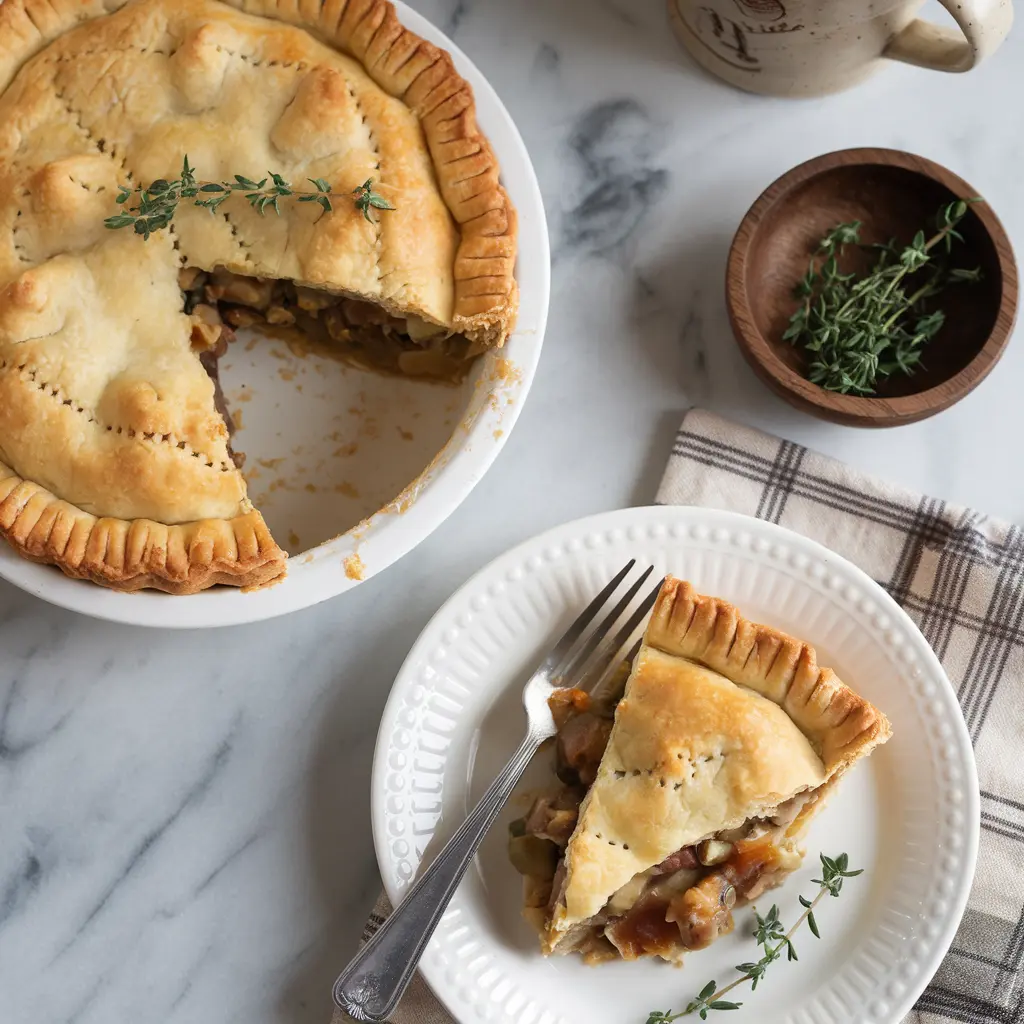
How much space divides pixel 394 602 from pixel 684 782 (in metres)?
0.70

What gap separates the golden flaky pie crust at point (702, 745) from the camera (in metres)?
2.08

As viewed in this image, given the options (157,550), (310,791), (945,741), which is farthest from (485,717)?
(945,741)

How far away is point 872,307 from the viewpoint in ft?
7.67

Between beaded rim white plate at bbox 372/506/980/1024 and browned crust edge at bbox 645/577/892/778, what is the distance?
0.35ft

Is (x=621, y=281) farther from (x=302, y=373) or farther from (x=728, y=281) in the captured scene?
(x=302, y=373)

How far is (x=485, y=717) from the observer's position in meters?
2.30

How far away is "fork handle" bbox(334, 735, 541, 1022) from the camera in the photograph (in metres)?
2.12

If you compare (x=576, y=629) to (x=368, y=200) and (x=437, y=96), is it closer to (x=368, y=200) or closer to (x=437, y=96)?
(x=368, y=200)

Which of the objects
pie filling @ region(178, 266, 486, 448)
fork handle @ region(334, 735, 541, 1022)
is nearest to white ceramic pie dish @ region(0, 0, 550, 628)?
pie filling @ region(178, 266, 486, 448)

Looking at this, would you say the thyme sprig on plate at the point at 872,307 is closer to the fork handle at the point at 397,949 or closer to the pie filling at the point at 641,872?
the pie filling at the point at 641,872

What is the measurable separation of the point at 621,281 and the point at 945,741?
3.65ft

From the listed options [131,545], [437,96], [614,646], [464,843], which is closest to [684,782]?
[614,646]

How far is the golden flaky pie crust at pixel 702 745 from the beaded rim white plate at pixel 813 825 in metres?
0.13

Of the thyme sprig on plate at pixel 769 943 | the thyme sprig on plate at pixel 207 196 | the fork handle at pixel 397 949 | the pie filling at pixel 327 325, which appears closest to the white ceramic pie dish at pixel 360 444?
the pie filling at pixel 327 325
